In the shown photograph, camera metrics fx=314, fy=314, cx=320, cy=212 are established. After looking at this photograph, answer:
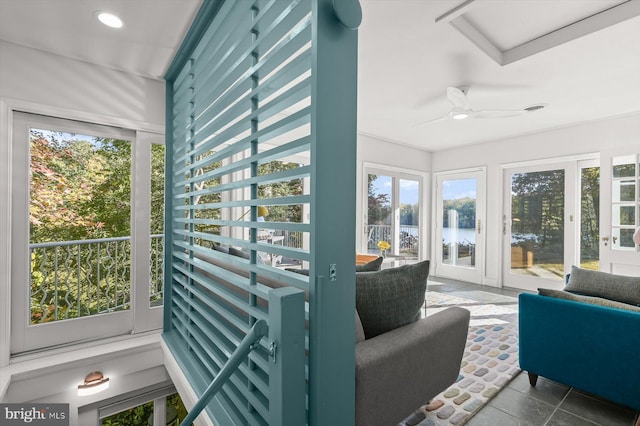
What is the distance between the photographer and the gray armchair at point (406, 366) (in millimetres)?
1183

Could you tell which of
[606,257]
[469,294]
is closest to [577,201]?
[606,257]

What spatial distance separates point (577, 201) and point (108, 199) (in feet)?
20.0

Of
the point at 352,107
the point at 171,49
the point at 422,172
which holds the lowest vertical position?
the point at 352,107

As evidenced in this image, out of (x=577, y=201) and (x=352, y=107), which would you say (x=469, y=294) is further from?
(x=352, y=107)

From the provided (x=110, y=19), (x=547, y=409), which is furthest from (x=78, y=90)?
(x=547, y=409)

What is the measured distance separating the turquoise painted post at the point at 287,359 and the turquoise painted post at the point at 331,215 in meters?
0.04

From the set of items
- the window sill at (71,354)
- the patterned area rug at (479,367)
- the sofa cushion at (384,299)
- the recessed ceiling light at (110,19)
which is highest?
the recessed ceiling light at (110,19)

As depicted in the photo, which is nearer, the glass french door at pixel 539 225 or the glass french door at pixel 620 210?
the glass french door at pixel 620 210

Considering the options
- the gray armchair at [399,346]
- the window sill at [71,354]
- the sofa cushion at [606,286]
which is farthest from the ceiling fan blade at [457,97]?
the window sill at [71,354]

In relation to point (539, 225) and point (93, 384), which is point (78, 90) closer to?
point (93, 384)

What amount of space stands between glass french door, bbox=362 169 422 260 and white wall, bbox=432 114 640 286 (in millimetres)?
851

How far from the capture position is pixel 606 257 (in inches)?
154

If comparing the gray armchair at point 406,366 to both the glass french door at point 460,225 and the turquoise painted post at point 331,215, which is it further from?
the glass french door at point 460,225

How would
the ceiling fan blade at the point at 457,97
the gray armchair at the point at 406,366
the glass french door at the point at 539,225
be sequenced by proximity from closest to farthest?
1. the gray armchair at the point at 406,366
2. the ceiling fan blade at the point at 457,97
3. the glass french door at the point at 539,225
